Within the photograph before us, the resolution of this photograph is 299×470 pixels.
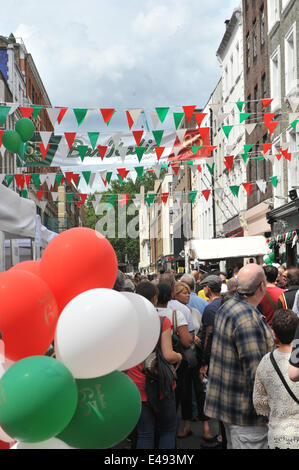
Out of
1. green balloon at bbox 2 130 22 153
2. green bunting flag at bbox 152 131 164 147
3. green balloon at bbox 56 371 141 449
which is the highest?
green bunting flag at bbox 152 131 164 147

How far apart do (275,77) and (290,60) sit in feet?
8.36

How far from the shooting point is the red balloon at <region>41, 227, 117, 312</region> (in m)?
3.10

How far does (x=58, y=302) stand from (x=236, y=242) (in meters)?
16.4

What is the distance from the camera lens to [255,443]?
4.22 m

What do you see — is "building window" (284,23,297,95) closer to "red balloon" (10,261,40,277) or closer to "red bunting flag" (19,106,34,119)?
"red bunting flag" (19,106,34,119)

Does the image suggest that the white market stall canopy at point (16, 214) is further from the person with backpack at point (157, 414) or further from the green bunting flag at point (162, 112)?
the green bunting flag at point (162, 112)

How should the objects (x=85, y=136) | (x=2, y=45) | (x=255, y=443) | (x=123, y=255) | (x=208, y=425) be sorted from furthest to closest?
(x=123, y=255) < (x=2, y=45) < (x=85, y=136) < (x=208, y=425) < (x=255, y=443)

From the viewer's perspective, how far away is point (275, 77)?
25.8 metres

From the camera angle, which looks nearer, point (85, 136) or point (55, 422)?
point (55, 422)

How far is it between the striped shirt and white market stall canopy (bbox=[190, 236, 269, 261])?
14640 mm

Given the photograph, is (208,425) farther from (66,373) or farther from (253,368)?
(66,373)

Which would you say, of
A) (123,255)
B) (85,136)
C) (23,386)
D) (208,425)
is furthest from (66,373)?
(123,255)

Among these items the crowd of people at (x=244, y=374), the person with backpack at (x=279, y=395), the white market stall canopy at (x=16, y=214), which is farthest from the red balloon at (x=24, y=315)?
the white market stall canopy at (x=16, y=214)

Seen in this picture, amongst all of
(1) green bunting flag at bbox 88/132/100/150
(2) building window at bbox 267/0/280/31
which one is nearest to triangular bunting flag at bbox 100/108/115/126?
(1) green bunting flag at bbox 88/132/100/150
